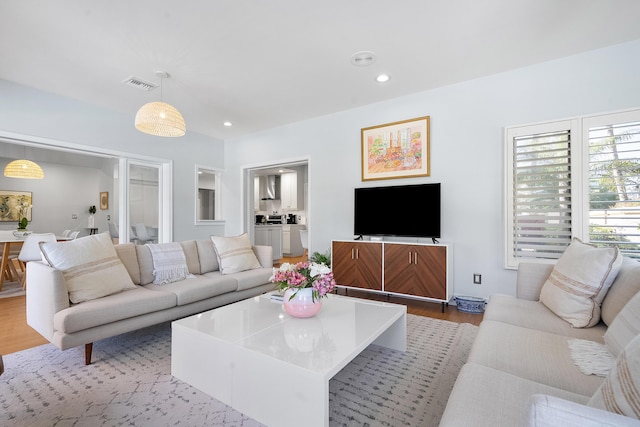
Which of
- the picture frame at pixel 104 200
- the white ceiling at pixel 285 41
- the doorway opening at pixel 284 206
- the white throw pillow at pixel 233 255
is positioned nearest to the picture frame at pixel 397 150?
the white ceiling at pixel 285 41

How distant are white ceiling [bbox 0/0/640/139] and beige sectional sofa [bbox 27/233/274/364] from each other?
176cm

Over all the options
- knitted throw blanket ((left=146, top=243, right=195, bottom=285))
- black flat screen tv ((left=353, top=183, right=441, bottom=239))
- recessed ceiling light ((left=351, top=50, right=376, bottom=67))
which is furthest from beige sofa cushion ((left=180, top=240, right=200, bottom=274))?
recessed ceiling light ((left=351, top=50, right=376, bottom=67))

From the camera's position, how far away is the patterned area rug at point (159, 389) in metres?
1.57

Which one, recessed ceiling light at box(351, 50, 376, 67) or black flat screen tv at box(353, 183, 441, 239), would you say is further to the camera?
black flat screen tv at box(353, 183, 441, 239)

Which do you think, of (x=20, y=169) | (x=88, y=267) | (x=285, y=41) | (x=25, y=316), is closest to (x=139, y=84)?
(x=285, y=41)

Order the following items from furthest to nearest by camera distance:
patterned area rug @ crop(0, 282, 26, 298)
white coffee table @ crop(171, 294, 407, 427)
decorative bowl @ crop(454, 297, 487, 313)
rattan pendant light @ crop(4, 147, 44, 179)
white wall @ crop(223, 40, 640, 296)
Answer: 1. rattan pendant light @ crop(4, 147, 44, 179)
2. patterned area rug @ crop(0, 282, 26, 298)
3. decorative bowl @ crop(454, 297, 487, 313)
4. white wall @ crop(223, 40, 640, 296)
5. white coffee table @ crop(171, 294, 407, 427)

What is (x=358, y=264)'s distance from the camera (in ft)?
12.7

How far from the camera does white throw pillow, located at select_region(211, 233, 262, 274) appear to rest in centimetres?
343

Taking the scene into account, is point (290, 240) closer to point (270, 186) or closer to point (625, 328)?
point (270, 186)

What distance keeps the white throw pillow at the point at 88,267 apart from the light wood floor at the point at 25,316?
767 millimetres

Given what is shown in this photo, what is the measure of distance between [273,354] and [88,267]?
1827 millimetres

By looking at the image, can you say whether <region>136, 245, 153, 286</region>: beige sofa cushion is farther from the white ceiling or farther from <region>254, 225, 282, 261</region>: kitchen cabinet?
<region>254, 225, 282, 261</region>: kitchen cabinet

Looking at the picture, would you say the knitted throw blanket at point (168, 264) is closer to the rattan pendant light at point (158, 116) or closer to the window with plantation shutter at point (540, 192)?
the rattan pendant light at point (158, 116)

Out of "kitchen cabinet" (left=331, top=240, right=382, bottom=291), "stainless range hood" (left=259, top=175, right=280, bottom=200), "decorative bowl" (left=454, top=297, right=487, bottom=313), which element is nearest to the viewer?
"decorative bowl" (left=454, top=297, right=487, bottom=313)
